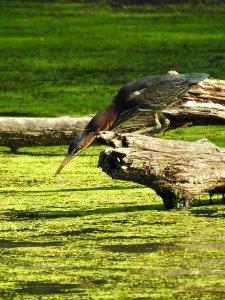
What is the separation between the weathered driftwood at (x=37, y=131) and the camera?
9461 millimetres

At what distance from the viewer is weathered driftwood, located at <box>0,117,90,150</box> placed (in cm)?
946

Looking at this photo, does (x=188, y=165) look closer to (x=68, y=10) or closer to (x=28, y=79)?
(x=28, y=79)

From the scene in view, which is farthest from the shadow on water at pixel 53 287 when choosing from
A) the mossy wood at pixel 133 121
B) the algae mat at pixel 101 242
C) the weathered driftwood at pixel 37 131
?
the weathered driftwood at pixel 37 131

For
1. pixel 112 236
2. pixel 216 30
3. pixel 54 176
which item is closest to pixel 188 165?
pixel 112 236

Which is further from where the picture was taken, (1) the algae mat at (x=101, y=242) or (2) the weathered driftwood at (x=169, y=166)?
(2) the weathered driftwood at (x=169, y=166)

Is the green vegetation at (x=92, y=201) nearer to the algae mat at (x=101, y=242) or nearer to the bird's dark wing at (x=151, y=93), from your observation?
the algae mat at (x=101, y=242)

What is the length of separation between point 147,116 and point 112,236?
5.67 feet

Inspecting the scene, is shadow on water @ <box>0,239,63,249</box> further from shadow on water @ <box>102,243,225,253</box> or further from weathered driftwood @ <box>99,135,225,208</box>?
weathered driftwood @ <box>99,135,225,208</box>

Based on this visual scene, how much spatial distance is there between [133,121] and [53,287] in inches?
110

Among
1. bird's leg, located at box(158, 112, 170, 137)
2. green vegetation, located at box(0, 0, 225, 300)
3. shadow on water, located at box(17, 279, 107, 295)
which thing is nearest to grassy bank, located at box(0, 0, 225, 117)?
green vegetation, located at box(0, 0, 225, 300)

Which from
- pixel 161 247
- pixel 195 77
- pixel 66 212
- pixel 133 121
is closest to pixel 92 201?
pixel 66 212

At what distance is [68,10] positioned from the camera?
18984mm

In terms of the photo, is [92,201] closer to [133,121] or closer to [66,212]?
[66,212]

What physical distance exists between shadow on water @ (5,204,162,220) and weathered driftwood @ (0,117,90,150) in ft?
7.09
